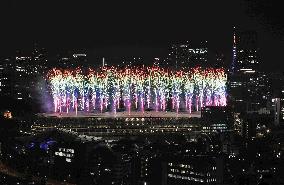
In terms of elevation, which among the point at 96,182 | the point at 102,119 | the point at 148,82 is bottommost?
the point at 96,182

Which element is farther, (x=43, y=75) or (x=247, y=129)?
(x=43, y=75)

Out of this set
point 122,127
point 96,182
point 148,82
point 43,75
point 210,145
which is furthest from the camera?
point 43,75

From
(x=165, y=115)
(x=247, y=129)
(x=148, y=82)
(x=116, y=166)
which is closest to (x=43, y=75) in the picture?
(x=148, y=82)

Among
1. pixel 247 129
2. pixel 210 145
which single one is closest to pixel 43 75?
pixel 247 129

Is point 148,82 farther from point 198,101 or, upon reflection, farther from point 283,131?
point 283,131

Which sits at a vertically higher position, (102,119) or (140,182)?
(102,119)

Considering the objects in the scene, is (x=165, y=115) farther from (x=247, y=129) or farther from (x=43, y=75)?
(x=43, y=75)

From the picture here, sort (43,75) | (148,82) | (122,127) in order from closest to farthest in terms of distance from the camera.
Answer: (122,127) < (148,82) < (43,75)
